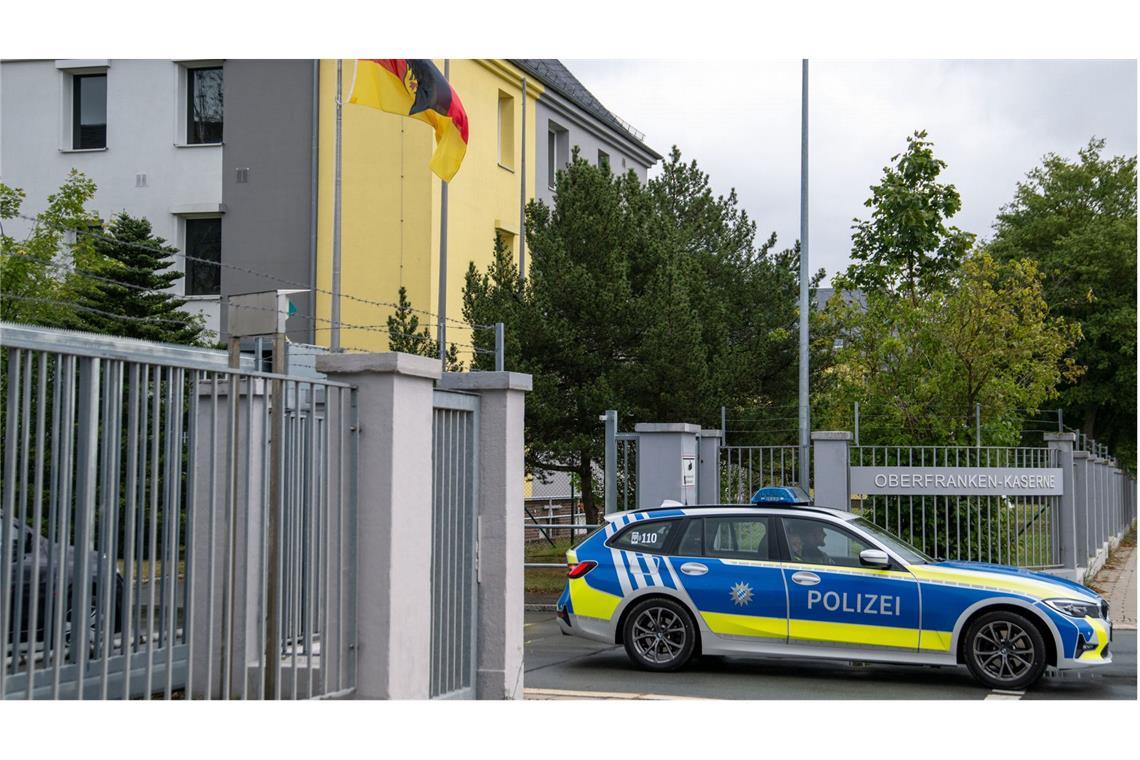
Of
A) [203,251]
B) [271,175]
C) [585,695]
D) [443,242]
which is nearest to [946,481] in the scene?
[585,695]

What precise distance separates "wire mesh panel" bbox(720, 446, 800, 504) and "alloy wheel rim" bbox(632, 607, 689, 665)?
278 inches

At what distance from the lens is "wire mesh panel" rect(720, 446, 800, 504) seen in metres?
19.3

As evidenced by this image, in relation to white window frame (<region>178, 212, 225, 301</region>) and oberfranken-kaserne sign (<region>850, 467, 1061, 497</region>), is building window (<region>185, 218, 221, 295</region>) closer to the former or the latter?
white window frame (<region>178, 212, 225, 301</region>)

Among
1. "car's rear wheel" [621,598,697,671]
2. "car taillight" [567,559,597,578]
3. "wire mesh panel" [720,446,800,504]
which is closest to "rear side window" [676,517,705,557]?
"car's rear wheel" [621,598,697,671]

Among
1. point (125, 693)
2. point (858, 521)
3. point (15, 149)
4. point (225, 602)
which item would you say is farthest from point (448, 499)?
point (15, 149)

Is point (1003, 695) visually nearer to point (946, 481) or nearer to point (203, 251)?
point (946, 481)

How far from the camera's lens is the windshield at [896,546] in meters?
11.6

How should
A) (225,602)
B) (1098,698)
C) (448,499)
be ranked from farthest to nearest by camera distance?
(1098,698), (448,499), (225,602)

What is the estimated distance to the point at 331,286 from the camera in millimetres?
27719

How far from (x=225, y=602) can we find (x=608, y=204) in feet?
54.5

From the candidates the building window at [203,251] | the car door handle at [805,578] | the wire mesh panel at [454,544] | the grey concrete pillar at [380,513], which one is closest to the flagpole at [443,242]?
the building window at [203,251]

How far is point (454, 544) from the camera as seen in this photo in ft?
27.3

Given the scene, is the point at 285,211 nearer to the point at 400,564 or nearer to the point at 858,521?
the point at 858,521

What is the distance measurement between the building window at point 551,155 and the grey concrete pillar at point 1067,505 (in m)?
17.1
